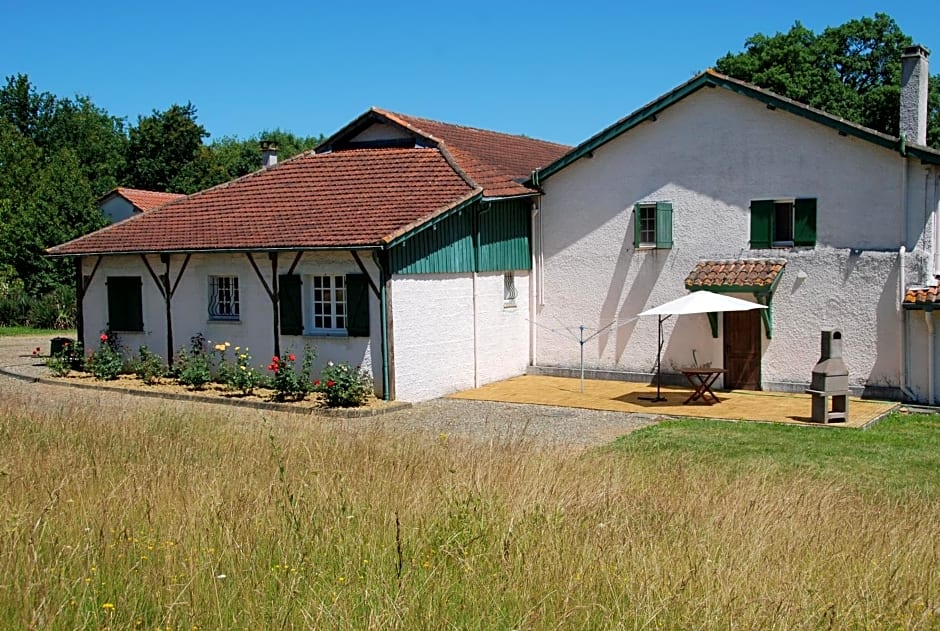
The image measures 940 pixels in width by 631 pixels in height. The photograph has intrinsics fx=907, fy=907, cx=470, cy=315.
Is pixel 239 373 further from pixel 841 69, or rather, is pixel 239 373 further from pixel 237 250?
pixel 841 69

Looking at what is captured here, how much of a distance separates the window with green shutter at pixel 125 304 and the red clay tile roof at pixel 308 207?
2.58 ft

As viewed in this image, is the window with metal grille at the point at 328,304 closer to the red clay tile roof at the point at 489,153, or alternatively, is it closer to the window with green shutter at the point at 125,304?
the red clay tile roof at the point at 489,153

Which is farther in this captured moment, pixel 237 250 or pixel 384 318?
pixel 237 250

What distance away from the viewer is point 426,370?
17625 millimetres

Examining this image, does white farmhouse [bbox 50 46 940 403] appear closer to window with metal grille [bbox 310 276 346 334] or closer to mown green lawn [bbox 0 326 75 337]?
window with metal grille [bbox 310 276 346 334]

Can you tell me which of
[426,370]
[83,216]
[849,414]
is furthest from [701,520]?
[83,216]

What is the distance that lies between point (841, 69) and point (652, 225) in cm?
2546

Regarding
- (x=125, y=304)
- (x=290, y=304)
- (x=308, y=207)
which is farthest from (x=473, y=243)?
(x=125, y=304)

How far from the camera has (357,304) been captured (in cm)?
1705

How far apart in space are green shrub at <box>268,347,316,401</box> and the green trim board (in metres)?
6.73

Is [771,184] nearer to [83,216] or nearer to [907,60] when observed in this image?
[907,60]

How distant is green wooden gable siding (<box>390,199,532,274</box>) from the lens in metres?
17.2

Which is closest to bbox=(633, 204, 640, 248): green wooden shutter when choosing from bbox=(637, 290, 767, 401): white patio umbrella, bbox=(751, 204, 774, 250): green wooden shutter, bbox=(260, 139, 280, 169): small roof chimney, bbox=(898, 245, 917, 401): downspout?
bbox=(751, 204, 774, 250): green wooden shutter

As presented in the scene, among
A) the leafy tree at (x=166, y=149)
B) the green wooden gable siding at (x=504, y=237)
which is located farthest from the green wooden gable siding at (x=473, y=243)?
the leafy tree at (x=166, y=149)
